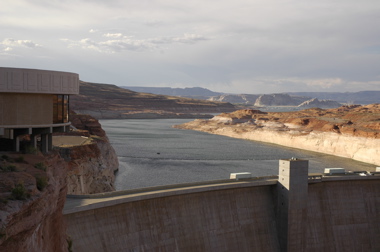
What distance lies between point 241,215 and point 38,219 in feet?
58.3

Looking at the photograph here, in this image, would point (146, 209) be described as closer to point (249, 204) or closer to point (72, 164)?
point (249, 204)

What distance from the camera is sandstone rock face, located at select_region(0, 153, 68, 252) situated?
440 inches

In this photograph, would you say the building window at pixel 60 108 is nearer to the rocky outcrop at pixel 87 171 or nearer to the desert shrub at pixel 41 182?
the desert shrub at pixel 41 182

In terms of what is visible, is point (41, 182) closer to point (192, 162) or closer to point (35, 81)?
point (35, 81)

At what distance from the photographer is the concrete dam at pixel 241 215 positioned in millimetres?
21969

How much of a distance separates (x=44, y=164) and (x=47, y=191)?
2151mm

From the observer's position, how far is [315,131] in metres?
95.7

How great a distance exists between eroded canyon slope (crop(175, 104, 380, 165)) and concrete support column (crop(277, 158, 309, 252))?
47.6 m

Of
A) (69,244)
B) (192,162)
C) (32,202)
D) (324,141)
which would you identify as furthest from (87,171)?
(324,141)

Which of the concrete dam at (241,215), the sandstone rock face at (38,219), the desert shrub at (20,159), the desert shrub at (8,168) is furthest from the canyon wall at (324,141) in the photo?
the desert shrub at (8,168)

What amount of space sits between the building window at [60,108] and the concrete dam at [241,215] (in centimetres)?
448

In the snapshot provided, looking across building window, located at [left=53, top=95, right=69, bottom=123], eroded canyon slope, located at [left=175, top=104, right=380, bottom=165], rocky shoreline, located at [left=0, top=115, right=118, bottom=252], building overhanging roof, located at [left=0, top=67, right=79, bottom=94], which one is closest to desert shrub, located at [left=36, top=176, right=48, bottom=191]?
rocky shoreline, located at [left=0, top=115, right=118, bottom=252]

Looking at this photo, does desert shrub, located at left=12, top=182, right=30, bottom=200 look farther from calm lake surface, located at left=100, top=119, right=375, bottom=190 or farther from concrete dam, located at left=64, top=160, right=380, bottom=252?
calm lake surface, located at left=100, top=119, right=375, bottom=190

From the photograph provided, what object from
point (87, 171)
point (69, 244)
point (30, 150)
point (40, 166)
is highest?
point (30, 150)
